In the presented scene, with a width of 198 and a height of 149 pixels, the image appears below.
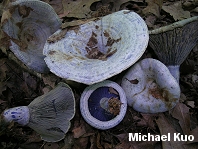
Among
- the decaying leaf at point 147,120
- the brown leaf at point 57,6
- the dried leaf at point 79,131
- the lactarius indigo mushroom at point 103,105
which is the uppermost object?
the brown leaf at point 57,6

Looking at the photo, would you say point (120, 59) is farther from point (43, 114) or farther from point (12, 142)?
point (12, 142)

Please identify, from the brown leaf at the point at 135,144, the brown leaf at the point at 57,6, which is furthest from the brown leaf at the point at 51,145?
the brown leaf at the point at 57,6

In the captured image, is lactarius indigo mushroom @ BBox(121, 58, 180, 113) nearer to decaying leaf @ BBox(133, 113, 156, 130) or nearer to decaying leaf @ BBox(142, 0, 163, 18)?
decaying leaf @ BBox(133, 113, 156, 130)

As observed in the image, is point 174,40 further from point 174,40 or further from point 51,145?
point 51,145

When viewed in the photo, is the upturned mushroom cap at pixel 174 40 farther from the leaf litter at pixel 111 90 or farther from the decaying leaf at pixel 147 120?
the decaying leaf at pixel 147 120

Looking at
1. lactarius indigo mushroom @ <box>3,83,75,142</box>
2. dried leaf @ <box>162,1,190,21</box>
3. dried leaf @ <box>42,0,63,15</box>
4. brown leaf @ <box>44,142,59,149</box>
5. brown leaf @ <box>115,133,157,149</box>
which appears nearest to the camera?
lactarius indigo mushroom @ <box>3,83,75,142</box>

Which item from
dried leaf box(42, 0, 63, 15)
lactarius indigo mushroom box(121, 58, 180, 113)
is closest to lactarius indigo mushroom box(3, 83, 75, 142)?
lactarius indigo mushroom box(121, 58, 180, 113)

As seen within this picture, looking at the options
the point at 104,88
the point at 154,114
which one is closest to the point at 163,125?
the point at 154,114
